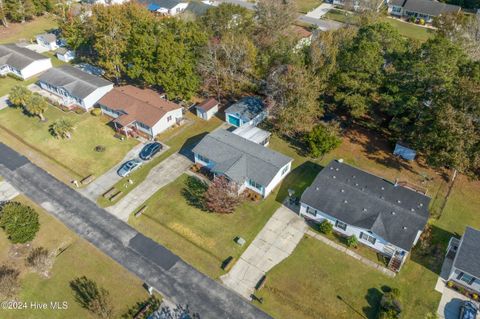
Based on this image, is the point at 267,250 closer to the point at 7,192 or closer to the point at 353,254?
the point at 353,254

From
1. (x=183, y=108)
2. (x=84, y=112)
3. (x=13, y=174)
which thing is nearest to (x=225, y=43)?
(x=183, y=108)

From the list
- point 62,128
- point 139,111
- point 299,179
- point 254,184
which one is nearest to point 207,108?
point 139,111

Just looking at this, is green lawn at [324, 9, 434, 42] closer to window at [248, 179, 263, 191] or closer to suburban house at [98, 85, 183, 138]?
suburban house at [98, 85, 183, 138]

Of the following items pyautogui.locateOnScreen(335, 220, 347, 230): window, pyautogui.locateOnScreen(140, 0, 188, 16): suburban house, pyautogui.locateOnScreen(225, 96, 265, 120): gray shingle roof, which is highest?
pyautogui.locateOnScreen(140, 0, 188, 16): suburban house

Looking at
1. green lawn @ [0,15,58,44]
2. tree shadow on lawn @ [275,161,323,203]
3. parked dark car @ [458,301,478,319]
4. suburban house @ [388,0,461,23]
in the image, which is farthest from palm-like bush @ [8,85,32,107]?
suburban house @ [388,0,461,23]

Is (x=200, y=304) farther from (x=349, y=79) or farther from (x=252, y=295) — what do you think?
(x=349, y=79)
